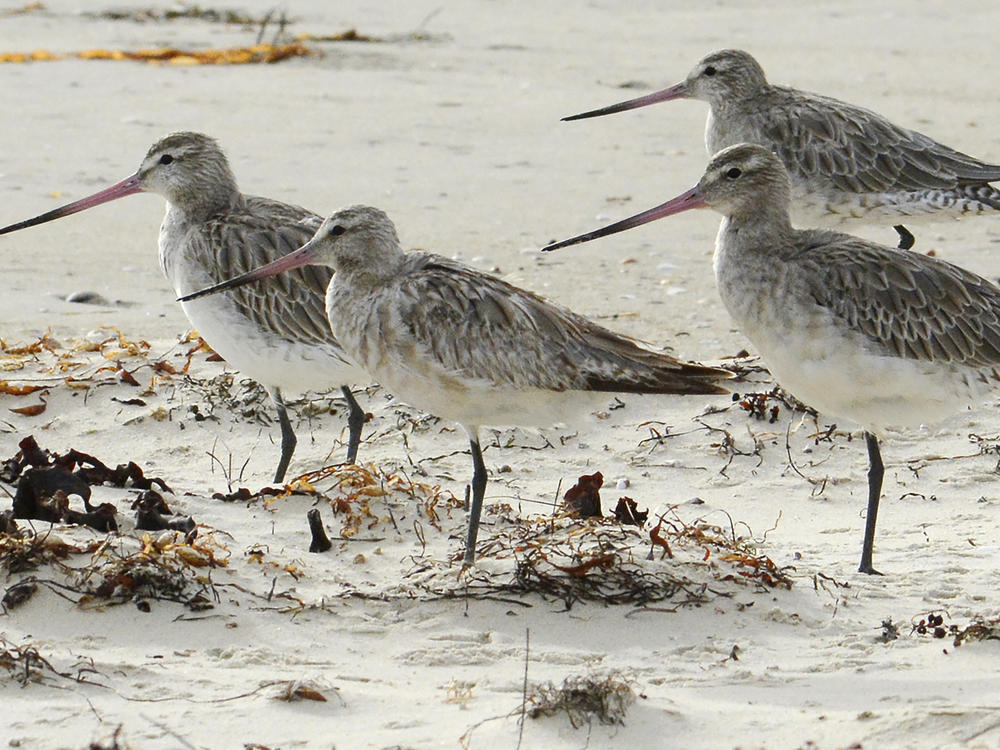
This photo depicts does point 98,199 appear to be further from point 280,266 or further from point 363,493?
point 363,493

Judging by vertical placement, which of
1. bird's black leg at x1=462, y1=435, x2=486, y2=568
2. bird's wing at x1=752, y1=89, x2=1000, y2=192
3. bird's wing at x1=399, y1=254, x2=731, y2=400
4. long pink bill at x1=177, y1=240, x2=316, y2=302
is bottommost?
bird's black leg at x1=462, y1=435, x2=486, y2=568

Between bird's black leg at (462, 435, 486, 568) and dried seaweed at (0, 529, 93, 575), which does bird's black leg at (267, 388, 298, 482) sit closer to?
bird's black leg at (462, 435, 486, 568)

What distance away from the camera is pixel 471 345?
6398mm

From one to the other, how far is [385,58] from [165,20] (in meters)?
2.68

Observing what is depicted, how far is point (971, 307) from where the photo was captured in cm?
684

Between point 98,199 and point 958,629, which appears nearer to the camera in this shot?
point 958,629

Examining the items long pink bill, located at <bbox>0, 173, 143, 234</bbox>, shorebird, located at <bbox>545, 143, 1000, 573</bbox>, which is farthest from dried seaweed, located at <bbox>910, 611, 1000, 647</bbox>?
long pink bill, located at <bbox>0, 173, 143, 234</bbox>

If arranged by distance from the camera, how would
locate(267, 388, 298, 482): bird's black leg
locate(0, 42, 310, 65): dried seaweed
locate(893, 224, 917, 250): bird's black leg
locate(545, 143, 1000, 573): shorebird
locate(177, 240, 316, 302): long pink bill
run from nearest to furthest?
locate(545, 143, 1000, 573): shorebird → locate(177, 240, 316, 302): long pink bill → locate(267, 388, 298, 482): bird's black leg → locate(893, 224, 917, 250): bird's black leg → locate(0, 42, 310, 65): dried seaweed

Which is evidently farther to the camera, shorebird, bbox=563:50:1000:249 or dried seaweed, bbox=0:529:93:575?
shorebird, bbox=563:50:1000:249

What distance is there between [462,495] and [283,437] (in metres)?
1.00

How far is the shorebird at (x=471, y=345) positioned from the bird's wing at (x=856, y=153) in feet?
12.2

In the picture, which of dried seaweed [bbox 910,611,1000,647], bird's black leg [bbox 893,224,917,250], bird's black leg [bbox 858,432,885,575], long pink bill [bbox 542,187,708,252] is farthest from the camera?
bird's black leg [bbox 893,224,917,250]

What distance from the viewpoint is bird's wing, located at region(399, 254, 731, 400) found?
21.0 ft

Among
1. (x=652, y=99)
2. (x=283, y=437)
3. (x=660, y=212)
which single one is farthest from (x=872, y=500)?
(x=652, y=99)
